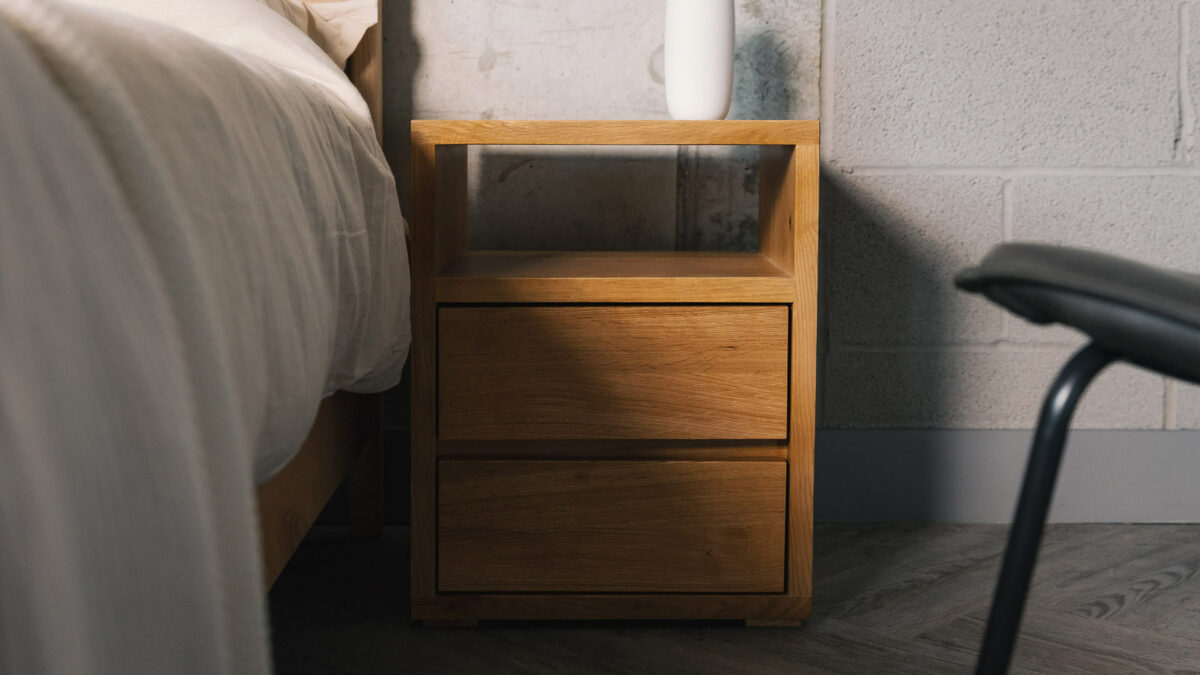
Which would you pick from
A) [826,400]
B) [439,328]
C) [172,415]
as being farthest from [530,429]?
[172,415]

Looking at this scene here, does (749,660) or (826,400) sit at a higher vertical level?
(826,400)

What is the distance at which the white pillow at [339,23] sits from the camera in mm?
1342

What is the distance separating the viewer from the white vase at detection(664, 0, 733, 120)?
4.21 feet

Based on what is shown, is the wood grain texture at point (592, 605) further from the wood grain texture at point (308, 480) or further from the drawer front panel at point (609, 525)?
the wood grain texture at point (308, 480)

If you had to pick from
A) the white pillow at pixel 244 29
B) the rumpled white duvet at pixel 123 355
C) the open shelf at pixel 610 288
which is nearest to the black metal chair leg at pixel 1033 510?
the rumpled white duvet at pixel 123 355

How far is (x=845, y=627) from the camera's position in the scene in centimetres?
Result: 113

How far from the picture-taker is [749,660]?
41.0 inches

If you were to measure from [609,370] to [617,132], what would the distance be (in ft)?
0.91

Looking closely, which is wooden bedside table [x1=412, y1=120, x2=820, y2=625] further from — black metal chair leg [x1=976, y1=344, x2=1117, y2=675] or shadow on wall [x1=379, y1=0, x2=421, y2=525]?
black metal chair leg [x1=976, y1=344, x2=1117, y2=675]

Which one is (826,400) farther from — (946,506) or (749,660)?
(749,660)

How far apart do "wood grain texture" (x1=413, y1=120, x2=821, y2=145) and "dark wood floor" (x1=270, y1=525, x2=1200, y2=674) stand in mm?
586

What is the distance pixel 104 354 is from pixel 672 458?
85cm

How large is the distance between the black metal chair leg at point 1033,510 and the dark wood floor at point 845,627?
1.94ft

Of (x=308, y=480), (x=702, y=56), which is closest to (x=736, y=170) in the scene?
(x=702, y=56)
